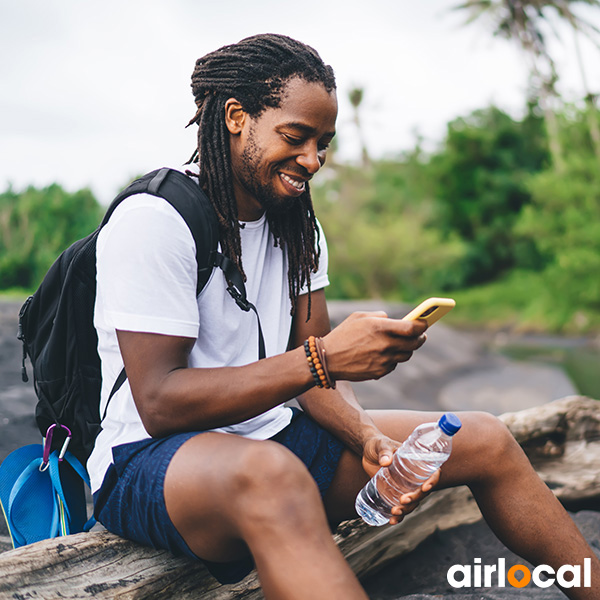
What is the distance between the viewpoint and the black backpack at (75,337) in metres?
2.05

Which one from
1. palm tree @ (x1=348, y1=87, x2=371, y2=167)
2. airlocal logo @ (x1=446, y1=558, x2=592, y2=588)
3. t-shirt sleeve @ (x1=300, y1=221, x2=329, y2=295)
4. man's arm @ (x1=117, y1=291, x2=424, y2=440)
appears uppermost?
palm tree @ (x1=348, y1=87, x2=371, y2=167)

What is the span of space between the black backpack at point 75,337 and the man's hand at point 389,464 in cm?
47

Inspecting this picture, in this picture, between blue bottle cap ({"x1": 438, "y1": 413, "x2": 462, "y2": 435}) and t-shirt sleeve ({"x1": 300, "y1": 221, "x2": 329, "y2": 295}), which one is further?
t-shirt sleeve ({"x1": 300, "y1": 221, "x2": 329, "y2": 295})

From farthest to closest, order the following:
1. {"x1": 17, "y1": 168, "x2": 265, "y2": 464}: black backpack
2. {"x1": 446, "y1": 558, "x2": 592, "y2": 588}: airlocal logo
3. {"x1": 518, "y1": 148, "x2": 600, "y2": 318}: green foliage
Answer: {"x1": 518, "y1": 148, "x2": 600, "y2": 318}: green foliage
{"x1": 446, "y1": 558, "x2": 592, "y2": 588}: airlocal logo
{"x1": 17, "y1": 168, "x2": 265, "y2": 464}: black backpack

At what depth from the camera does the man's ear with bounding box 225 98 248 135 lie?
7.14 feet

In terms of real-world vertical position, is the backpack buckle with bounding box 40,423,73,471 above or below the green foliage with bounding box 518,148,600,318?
below

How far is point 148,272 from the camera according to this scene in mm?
1820

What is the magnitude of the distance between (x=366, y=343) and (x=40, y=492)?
1.29 metres

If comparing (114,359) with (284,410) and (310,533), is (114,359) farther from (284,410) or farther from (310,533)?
(310,533)

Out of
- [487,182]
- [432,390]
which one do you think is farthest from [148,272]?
[487,182]

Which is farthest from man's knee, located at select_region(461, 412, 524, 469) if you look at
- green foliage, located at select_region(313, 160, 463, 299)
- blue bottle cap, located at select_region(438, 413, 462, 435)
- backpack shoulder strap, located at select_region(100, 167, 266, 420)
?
green foliage, located at select_region(313, 160, 463, 299)

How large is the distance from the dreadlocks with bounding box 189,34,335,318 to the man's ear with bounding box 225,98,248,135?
0.02 meters

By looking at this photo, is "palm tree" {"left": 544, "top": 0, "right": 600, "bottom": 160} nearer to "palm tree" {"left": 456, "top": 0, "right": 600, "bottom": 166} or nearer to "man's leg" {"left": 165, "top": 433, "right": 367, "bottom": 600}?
"palm tree" {"left": 456, "top": 0, "right": 600, "bottom": 166}

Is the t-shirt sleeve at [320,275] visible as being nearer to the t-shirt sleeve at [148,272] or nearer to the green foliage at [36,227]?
the t-shirt sleeve at [148,272]
